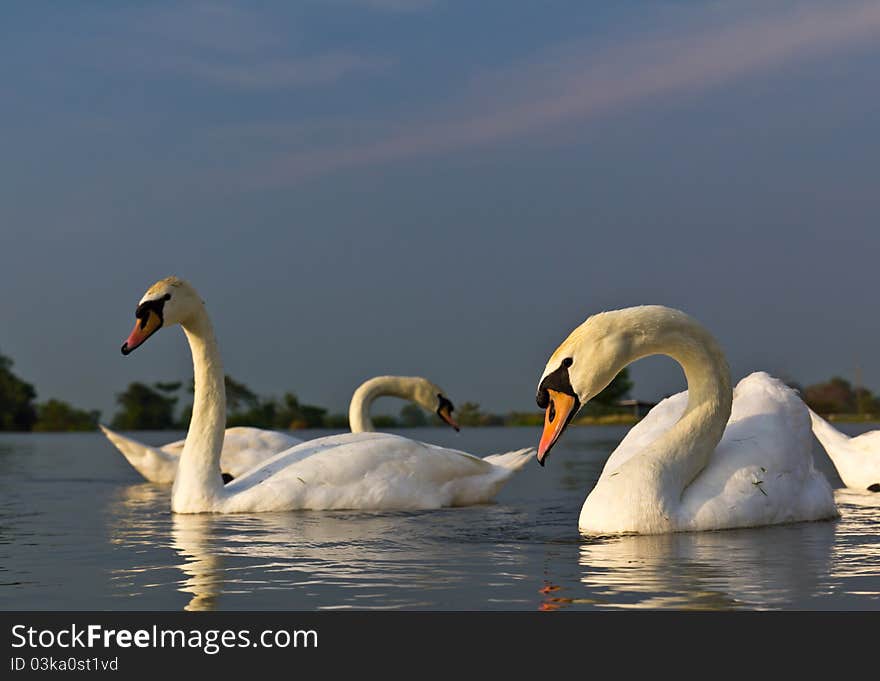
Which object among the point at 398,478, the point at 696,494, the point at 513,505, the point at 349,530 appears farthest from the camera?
the point at 513,505

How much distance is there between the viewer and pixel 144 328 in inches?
558

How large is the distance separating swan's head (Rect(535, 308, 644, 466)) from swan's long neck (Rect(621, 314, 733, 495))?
0.54 metres

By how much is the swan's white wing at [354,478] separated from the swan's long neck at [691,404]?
3.98m

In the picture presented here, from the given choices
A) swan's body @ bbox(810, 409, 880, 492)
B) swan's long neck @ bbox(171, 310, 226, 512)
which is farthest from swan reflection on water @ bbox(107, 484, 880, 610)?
swan's body @ bbox(810, 409, 880, 492)

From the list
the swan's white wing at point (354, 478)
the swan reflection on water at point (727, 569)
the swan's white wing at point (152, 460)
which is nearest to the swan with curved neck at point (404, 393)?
the swan's white wing at point (152, 460)

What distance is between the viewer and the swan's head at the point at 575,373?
9.62 metres

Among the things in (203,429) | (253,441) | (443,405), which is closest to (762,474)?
(203,429)

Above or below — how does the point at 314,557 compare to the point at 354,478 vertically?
below

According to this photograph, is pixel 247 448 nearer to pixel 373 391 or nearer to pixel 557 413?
pixel 373 391

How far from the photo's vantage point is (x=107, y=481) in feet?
73.8

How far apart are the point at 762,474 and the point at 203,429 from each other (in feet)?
20.6
